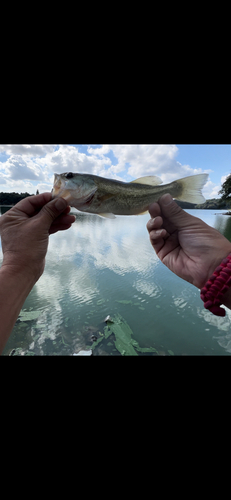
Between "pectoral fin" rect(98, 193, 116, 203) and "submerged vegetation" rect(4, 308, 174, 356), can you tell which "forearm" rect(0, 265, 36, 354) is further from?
"submerged vegetation" rect(4, 308, 174, 356)

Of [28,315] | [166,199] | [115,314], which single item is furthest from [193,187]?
[28,315]

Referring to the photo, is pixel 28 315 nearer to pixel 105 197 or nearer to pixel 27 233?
pixel 27 233

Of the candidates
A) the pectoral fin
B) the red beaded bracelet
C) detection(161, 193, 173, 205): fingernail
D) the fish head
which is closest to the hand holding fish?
the fish head

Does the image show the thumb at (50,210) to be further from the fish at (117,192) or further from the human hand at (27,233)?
the fish at (117,192)

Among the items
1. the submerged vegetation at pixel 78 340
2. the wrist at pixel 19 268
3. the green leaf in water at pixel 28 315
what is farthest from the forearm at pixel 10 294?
the green leaf in water at pixel 28 315

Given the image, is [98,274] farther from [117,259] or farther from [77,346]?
[77,346]

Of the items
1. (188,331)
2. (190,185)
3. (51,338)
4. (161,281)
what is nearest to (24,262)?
(190,185)
